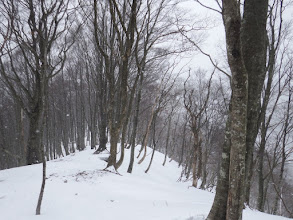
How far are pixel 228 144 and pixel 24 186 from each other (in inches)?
206

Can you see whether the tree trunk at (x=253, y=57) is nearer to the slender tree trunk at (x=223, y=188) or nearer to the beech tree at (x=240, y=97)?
the beech tree at (x=240, y=97)

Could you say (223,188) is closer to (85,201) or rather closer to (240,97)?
(240,97)

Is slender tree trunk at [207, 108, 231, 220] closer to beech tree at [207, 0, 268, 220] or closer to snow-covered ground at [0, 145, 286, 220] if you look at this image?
beech tree at [207, 0, 268, 220]

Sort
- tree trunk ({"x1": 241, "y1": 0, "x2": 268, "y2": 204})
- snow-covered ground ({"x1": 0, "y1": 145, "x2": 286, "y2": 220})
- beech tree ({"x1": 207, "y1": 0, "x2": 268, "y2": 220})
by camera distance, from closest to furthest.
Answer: beech tree ({"x1": 207, "y1": 0, "x2": 268, "y2": 220}) < tree trunk ({"x1": 241, "y1": 0, "x2": 268, "y2": 204}) < snow-covered ground ({"x1": 0, "y1": 145, "x2": 286, "y2": 220})

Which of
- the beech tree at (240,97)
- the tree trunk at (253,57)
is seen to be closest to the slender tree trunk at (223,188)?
the beech tree at (240,97)

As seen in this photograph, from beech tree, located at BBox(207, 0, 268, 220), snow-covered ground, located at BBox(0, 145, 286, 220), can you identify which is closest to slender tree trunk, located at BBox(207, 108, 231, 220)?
beech tree, located at BBox(207, 0, 268, 220)

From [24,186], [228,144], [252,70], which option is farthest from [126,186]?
[252,70]

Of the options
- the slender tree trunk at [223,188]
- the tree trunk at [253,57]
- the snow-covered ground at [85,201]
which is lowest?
→ the snow-covered ground at [85,201]

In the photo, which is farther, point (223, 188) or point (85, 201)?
point (85, 201)

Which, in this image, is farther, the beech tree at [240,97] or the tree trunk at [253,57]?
the tree trunk at [253,57]

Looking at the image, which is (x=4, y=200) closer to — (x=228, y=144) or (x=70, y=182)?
(x=70, y=182)

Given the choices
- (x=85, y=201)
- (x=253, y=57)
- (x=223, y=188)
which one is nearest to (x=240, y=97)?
(x=253, y=57)

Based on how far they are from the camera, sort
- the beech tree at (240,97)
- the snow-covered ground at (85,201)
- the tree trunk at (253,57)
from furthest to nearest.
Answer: the snow-covered ground at (85,201), the tree trunk at (253,57), the beech tree at (240,97)

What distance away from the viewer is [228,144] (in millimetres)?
2977
